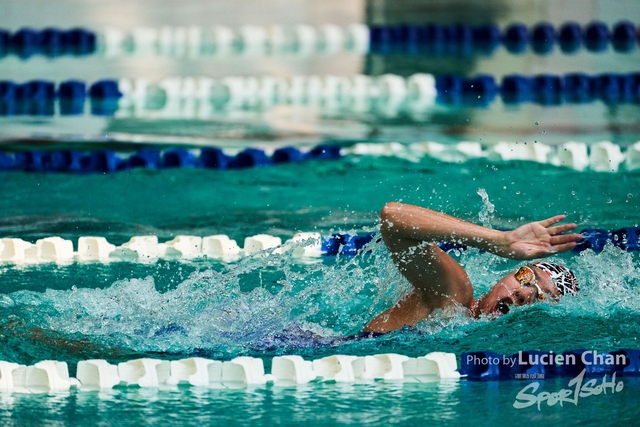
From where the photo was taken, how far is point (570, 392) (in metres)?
2.86

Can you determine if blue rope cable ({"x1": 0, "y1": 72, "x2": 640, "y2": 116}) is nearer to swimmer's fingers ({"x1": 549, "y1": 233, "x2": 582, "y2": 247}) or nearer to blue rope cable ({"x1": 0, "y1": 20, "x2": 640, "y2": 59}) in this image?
blue rope cable ({"x1": 0, "y1": 20, "x2": 640, "y2": 59})

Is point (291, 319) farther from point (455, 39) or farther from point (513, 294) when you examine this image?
point (455, 39)

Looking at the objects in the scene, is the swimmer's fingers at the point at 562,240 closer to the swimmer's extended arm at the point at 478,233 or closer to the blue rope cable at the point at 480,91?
the swimmer's extended arm at the point at 478,233

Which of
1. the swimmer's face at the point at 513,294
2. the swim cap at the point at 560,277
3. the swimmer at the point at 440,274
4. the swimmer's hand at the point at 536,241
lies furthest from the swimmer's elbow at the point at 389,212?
the swim cap at the point at 560,277

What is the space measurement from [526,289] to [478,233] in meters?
0.43

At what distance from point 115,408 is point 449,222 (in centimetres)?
109

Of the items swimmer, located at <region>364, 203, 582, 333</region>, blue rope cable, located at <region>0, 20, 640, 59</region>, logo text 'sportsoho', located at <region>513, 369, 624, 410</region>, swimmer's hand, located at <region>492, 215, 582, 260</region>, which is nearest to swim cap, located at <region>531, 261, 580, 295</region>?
swimmer, located at <region>364, 203, 582, 333</region>

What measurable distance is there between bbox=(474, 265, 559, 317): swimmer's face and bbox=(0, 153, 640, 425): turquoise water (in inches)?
2.2

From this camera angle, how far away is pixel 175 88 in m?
7.46

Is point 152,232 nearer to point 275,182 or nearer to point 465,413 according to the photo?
point 275,182

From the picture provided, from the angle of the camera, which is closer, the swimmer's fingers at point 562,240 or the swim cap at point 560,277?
the swimmer's fingers at point 562,240

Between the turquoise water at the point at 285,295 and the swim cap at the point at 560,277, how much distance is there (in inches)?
3.2

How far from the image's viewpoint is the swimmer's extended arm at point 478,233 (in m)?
2.72

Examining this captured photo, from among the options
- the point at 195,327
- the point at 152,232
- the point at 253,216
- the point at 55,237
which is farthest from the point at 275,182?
the point at 195,327
